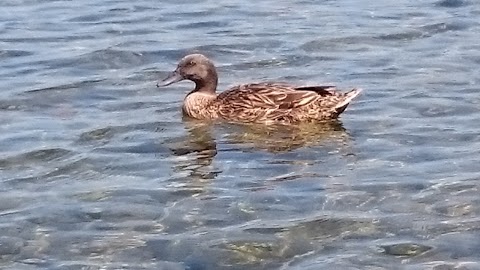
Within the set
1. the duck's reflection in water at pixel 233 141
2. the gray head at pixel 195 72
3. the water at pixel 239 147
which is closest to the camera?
the water at pixel 239 147

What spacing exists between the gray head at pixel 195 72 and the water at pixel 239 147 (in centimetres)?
29

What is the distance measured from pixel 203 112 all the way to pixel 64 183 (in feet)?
8.45

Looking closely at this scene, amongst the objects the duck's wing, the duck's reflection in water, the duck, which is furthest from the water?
the duck's wing

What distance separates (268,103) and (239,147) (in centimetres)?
105

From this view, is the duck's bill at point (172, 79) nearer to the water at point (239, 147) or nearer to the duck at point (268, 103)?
the duck at point (268, 103)

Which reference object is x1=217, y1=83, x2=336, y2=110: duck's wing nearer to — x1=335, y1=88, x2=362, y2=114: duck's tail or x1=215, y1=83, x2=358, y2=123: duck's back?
x1=215, y1=83, x2=358, y2=123: duck's back

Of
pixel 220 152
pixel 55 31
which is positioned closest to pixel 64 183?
pixel 220 152

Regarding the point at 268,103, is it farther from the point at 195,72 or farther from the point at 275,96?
the point at 195,72

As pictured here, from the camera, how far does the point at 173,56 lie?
15.2m

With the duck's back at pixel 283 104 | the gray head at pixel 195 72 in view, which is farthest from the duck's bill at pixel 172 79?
the duck's back at pixel 283 104

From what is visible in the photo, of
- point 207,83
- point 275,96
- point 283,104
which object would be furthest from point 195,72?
point 283,104

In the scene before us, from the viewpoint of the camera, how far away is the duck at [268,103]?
1243 cm

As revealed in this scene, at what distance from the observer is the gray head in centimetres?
1306

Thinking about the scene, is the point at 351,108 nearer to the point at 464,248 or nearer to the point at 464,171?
the point at 464,171
